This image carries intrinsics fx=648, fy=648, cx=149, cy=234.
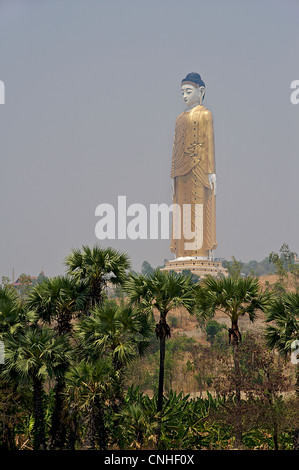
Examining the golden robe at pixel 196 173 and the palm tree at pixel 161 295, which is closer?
the palm tree at pixel 161 295

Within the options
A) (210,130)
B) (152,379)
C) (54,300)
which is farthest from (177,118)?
(54,300)

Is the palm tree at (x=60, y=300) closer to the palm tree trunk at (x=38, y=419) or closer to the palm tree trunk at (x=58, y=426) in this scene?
the palm tree trunk at (x=58, y=426)

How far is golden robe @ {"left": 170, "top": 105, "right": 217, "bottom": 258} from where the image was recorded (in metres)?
65.6

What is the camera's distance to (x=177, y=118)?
67.4 metres

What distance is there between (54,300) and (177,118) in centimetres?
4968

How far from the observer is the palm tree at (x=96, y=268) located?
20312 millimetres

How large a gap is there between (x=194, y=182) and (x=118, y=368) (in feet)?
158

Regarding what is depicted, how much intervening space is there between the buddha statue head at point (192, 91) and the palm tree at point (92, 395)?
173 ft

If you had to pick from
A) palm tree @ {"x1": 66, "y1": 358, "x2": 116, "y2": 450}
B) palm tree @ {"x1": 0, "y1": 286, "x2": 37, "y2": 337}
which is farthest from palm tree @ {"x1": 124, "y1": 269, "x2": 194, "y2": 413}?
palm tree @ {"x1": 0, "y1": 286, "x2": 37, "y2": 337}

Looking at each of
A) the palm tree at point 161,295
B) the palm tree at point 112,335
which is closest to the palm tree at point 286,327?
the palm tree at point 161,295

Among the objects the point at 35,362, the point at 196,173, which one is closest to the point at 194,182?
the point at 196,173

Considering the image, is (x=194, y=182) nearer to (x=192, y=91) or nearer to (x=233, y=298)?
(x=192, y=91)

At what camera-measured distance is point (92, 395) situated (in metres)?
17.4

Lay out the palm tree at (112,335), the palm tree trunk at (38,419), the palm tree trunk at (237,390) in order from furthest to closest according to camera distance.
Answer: the palm tree at (112,335), the palm tree trunk at (38,419), the palm tree trunk at (237,390)
